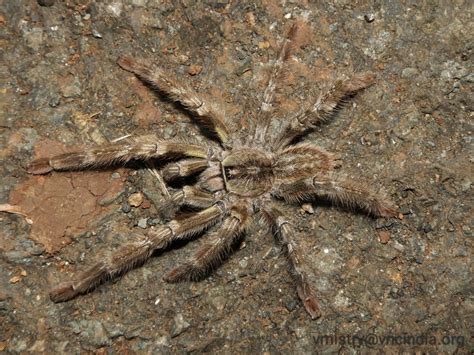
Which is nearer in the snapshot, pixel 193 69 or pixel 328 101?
pixel 328 101

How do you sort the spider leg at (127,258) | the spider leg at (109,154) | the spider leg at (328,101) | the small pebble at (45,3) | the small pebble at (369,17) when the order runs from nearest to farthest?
1. the spider leg at (127,258)
2. the spider leg at (109,154)
3. the small pebble at (45,3)
4. the spider leg at (328,101)
5. the small pebble at (369,17)

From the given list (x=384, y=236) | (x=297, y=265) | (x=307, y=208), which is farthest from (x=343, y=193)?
(x=297, y=265)

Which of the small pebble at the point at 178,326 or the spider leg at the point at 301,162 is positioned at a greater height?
the spider leg at the point at 301,162

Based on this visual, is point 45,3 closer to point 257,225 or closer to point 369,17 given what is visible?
point 257,225

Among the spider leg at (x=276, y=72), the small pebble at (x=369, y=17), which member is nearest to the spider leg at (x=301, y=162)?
the spider leg at (x=276, y=72)

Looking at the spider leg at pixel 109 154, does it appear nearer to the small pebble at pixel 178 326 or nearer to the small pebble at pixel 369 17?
the small pebble at pixel 178 326

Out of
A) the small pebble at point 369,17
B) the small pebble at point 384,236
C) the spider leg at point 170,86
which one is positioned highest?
the small pebble at point 369,17
